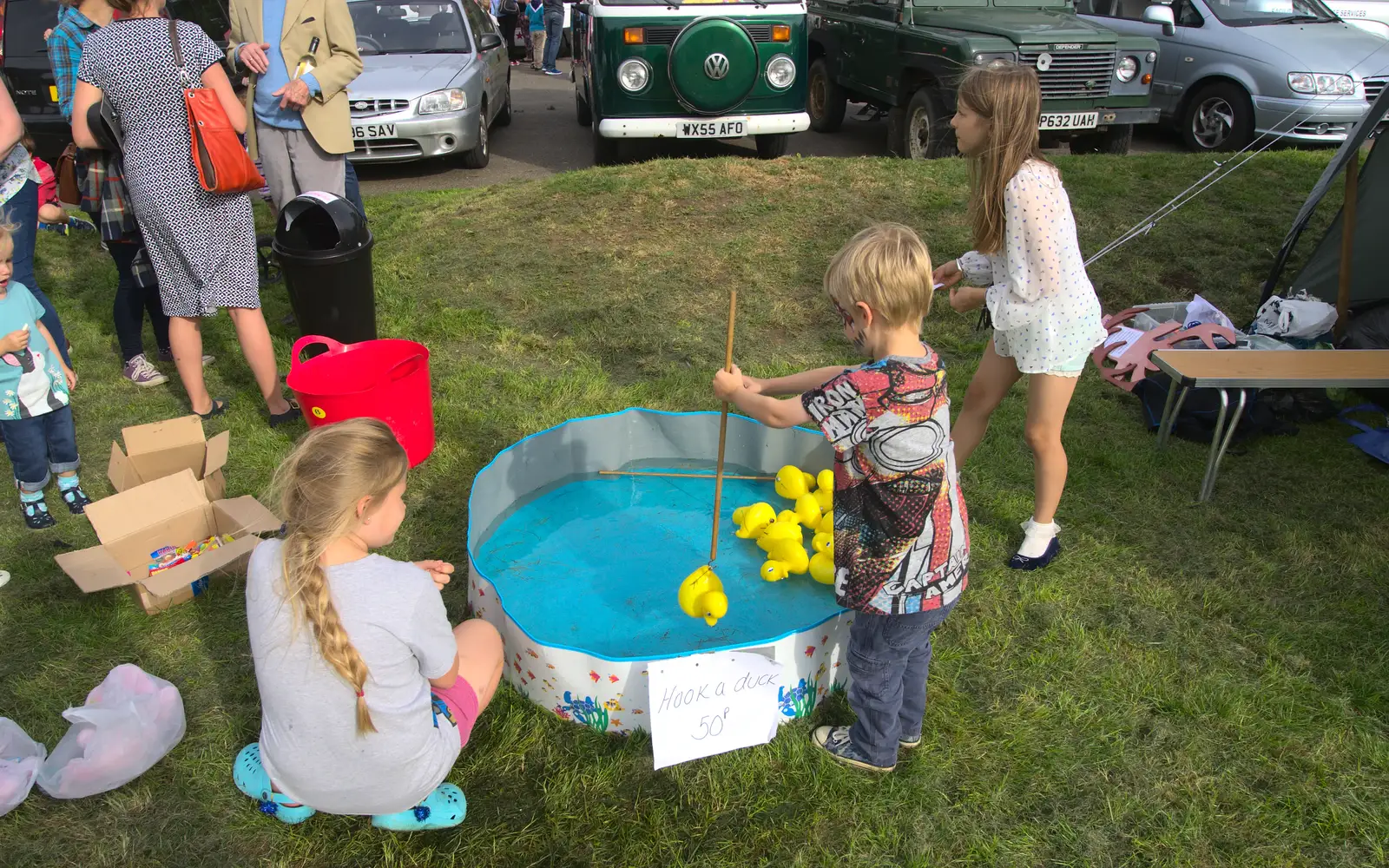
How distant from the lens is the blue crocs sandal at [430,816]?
2.20 meters

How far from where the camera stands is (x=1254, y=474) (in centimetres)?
385

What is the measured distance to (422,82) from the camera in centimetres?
772

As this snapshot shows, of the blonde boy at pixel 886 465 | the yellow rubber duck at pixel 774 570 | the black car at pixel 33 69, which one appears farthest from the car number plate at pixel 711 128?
the blonde boy at pixel 886 465

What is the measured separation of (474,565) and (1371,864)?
93.8 inches

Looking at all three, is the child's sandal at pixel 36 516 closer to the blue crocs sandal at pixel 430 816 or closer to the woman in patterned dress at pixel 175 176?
the woman in patterned dress at pixel 175 176

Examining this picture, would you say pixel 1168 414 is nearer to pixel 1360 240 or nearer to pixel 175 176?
pixel 1360 240

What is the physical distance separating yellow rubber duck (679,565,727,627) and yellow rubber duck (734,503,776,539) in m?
0.45

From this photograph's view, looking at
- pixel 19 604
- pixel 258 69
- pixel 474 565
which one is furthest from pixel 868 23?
pixel 19 604

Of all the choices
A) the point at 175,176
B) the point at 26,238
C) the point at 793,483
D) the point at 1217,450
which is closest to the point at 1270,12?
the point at 1217,450

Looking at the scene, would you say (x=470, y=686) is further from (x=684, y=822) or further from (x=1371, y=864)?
(x=1371, y=864)

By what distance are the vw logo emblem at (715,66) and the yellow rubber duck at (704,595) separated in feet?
17.1

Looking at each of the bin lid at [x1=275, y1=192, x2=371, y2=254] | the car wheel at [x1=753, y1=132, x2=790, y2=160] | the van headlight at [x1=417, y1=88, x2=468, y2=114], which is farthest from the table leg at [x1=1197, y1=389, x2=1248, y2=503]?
the van headlight at [x1=417, y1=88, x2=468, y2=114]

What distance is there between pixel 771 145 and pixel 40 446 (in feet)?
19.8

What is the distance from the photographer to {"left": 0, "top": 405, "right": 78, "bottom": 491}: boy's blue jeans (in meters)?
3.24
